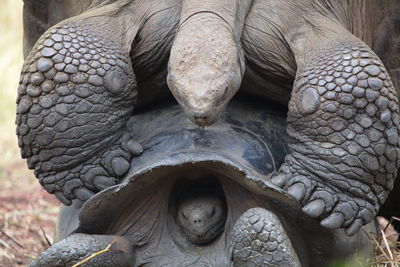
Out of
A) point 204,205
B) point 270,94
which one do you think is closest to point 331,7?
point 270,94

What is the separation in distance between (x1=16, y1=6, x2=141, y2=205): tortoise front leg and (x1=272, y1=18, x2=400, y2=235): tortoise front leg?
0.51 metres

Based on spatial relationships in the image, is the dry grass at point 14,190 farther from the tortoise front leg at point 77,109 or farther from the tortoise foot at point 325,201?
the tortoise foot at point 325,201

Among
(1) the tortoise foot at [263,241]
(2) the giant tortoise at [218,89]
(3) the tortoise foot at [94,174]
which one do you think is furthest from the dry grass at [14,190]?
(1) the tortoise foot at [263,241]

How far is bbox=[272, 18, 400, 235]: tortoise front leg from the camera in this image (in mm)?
2795

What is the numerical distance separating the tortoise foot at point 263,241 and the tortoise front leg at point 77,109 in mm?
507

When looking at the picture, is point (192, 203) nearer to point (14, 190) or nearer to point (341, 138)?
point (341, 138)

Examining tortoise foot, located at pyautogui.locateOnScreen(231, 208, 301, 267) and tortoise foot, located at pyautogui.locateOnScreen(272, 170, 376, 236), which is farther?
tortoise foot, located at pyautogui.locateOnScreen(272, 170, 376, 236)

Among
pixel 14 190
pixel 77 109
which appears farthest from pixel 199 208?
pixel 14 190

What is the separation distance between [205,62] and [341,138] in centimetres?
48

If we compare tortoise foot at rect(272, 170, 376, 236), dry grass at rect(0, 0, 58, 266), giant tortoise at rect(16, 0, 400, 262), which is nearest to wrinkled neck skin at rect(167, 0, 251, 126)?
giant tortoise at rect(16, 0, 400, 262)

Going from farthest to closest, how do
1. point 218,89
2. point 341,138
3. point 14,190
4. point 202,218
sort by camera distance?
point 14,190 → point 202,218 → point 341,138 → point 218,89

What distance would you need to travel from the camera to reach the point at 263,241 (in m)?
2.65

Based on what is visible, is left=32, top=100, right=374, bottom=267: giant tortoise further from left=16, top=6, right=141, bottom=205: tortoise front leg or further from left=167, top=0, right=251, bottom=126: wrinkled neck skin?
left=167, top=0, right=251, bottom=126: wrinkled neck skin

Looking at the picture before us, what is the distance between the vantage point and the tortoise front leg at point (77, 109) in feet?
9.48
